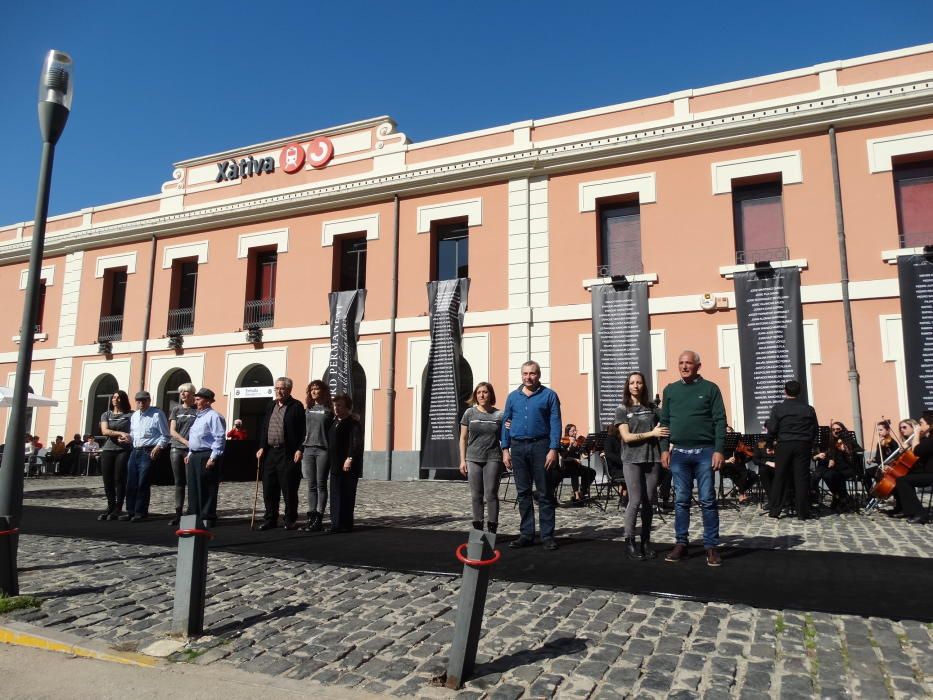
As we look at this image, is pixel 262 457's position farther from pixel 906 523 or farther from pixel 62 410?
pixel 62 410

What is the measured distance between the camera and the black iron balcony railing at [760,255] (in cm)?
1351

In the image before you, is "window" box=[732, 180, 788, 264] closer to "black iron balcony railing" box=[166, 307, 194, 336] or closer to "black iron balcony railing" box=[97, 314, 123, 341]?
"black iron balcony railing" box=[166, 307, 194, 336]

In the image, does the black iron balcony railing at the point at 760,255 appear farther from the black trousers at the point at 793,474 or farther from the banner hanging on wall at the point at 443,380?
the black trousers at the point at 793,474

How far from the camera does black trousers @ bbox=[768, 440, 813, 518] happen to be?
791 centimetres

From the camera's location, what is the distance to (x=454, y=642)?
3012 mm

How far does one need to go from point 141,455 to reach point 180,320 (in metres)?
12.1

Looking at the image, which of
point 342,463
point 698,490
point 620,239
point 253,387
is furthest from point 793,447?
point 253,387

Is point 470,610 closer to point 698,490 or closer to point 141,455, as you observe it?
point 698,490

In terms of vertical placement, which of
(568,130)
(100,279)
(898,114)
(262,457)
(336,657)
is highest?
(568,130)

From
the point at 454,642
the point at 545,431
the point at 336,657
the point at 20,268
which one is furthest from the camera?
the point at 20,268

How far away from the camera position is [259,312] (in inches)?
721

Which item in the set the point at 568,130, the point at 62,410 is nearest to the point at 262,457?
the point at 568,130

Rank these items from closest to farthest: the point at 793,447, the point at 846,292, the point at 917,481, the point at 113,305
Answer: the point at 917,481 < the point at 793,447 < the point at 846,292 < the point at 113,305

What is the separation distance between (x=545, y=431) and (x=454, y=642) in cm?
330
